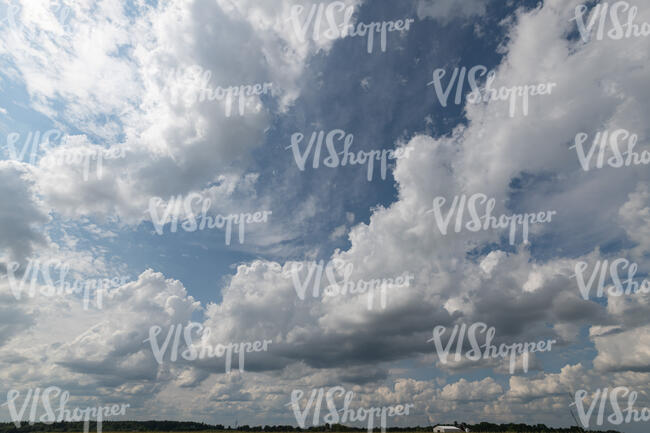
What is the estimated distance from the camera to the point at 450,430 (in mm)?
167625

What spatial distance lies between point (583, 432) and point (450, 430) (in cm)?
6479

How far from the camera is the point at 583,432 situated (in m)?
165
